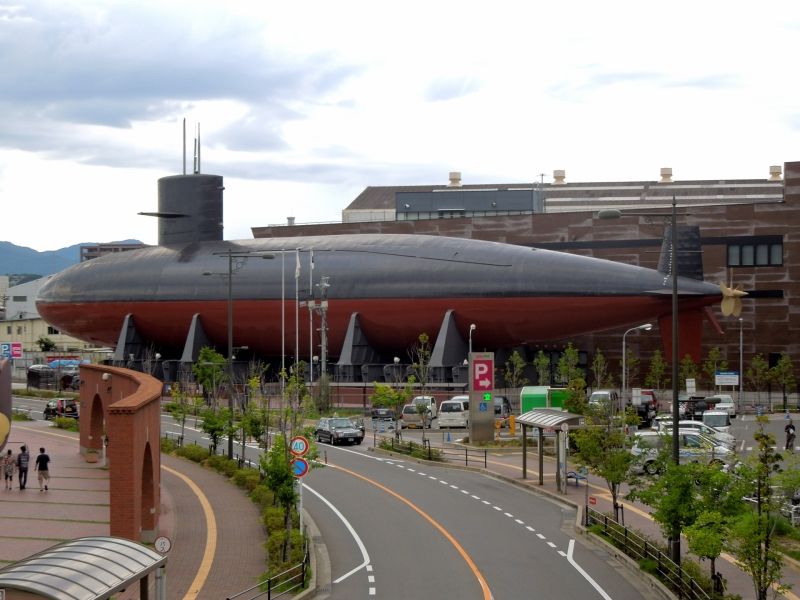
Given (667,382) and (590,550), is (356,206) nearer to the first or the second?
(667,382)

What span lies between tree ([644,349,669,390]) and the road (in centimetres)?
4180

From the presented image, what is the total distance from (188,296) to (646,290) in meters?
A: 34.2

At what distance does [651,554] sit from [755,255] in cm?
6372

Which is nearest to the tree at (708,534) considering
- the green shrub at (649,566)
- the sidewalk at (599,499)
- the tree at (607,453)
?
the sidewalk at (599,499)

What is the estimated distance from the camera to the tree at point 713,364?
85.8 m

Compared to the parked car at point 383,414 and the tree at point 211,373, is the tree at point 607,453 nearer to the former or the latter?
the tree at point 211,373

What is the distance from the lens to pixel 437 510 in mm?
37250

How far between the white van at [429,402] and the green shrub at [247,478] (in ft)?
62.5

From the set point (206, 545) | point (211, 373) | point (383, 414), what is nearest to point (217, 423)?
point (211, 373)

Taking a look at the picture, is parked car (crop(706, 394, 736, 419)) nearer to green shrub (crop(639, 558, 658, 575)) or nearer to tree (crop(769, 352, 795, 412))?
tree (crop(769, 352, 795, 412))

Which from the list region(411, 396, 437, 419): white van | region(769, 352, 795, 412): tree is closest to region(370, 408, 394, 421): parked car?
region(411, 396, 437, 419): white van

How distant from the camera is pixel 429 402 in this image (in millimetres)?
67875

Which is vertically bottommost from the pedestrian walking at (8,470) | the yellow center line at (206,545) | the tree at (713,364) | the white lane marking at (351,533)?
the white lane marking at (351,533)

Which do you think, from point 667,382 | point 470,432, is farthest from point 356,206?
point 470,432
